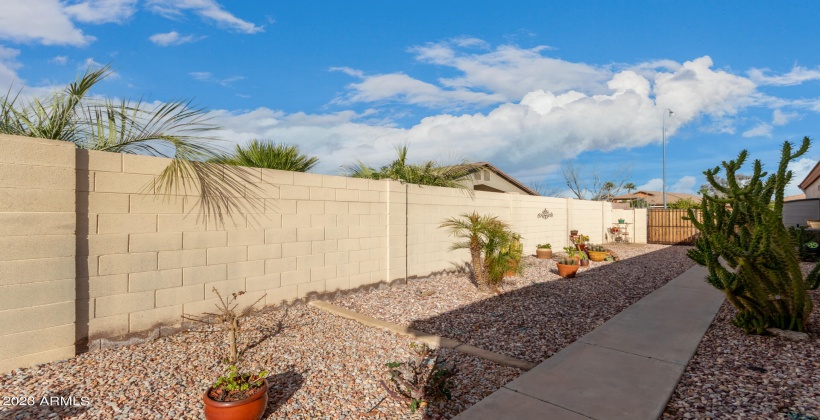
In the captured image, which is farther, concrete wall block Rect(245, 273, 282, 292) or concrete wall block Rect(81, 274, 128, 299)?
concrete wall block Rect(245, 273, 282, 292)

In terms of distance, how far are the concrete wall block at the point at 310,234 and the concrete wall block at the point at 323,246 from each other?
9 centimetres

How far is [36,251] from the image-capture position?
3803mm

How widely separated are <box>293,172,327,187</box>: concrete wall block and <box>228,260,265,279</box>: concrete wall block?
4.73 feet

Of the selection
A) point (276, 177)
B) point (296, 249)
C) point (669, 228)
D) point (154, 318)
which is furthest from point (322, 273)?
point (669, 228)

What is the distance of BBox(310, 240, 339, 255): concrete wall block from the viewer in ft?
21.7

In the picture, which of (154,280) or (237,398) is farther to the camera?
(154,280)

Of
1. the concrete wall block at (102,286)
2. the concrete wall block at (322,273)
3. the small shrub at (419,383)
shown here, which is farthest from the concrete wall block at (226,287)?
the small shrub at (419,383)

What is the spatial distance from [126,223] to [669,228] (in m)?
22.3

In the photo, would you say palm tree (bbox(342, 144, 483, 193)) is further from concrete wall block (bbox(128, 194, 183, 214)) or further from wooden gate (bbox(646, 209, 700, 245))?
wooden gate (bbox(646, 209, 700, 245))

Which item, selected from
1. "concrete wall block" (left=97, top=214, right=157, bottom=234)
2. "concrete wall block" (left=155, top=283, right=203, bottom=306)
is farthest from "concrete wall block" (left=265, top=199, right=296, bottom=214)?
"concrete wall block" (left=97, top=214, right=157, bottom=234)

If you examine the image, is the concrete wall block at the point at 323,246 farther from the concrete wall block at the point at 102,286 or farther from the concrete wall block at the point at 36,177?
the concrete wall block at the point at 36,177

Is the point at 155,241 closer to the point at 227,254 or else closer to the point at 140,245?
the point at 140,245

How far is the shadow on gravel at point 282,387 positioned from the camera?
129 inches

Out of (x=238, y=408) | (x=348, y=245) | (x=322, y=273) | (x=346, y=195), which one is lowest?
(x=238, y=408)
